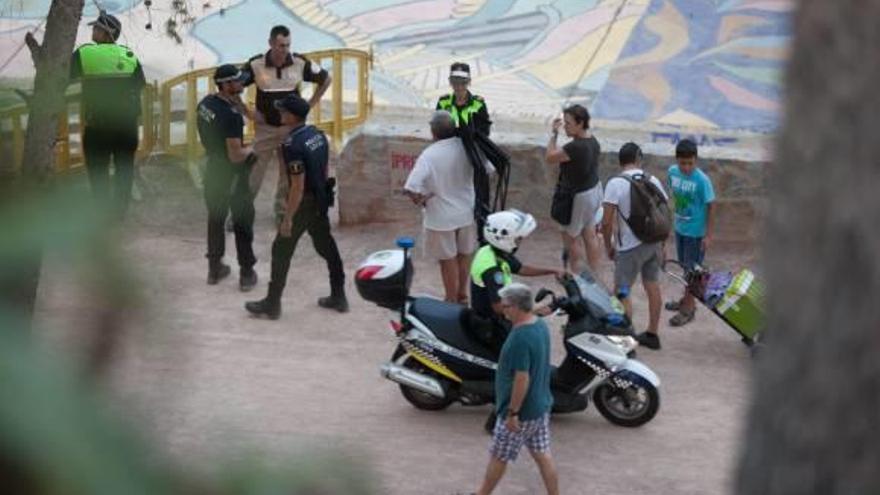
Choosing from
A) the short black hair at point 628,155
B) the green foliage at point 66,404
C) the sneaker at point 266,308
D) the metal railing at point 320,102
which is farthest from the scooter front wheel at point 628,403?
the green foliage at point 66,404

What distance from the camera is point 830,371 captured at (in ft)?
4.85

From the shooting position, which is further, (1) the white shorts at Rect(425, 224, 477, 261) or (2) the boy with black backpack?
(1) the white shorts at Rect(425, 224, 477, 261)

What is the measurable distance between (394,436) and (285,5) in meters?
12.6

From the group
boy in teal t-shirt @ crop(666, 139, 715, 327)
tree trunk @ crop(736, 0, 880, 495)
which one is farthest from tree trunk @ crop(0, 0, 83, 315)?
boy in teal t-shirt @ crop(666, 139, 715, 327)

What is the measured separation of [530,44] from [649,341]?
9.92 m

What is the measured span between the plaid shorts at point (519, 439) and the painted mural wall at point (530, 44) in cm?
1041

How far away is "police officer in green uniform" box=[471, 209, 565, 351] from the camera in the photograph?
846 cm

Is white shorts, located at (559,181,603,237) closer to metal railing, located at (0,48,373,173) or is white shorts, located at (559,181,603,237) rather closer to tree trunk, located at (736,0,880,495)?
metal railing, located at (0,48,373,173)

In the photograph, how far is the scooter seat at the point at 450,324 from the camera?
8.54 m

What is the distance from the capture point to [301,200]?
9992 millimetres

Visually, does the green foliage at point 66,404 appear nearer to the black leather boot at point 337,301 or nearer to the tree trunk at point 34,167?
the tree trunk at point 34,167

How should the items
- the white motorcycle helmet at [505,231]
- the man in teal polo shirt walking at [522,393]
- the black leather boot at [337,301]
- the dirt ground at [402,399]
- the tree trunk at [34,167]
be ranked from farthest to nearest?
1. the black leather boot at [337,301]
2. the white motorcycle helmet at [505,231]
3. the dirt ground at [402,399]
4. the man in teal polo shirt walking at [522,393]
5. the tree trunk at [34,167]

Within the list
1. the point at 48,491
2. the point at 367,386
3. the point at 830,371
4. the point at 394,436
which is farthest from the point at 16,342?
the point at 367,386

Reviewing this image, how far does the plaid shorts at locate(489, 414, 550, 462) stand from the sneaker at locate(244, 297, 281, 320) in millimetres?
3358
